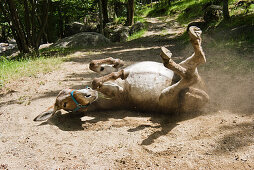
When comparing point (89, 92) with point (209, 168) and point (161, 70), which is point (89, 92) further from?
point (209, 168)

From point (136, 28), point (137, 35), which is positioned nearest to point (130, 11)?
point (136, 28)

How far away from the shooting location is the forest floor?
224cm

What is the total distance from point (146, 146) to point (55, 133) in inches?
48.6

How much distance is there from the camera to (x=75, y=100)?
3008 mm

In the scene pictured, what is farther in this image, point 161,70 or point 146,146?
point 161,70

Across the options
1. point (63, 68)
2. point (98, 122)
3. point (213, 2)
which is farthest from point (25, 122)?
point (213, 2)

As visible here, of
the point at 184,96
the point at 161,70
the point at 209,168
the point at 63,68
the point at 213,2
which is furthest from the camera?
the point at 213,2

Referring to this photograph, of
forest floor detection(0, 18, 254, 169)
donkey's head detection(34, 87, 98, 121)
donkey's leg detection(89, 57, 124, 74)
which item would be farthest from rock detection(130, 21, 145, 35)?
donkey's head detection(34, 87, 98, 121)

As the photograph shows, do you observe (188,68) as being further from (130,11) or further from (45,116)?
(130,11)

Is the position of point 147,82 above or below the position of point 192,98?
above

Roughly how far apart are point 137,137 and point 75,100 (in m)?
0.95

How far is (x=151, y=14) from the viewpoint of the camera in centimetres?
2152

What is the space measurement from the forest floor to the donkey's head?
0.26 metres

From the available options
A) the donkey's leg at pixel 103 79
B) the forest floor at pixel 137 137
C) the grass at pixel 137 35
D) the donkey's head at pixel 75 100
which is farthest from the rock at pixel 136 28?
the donkey's head at pixel 75 100
